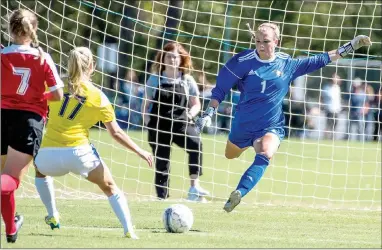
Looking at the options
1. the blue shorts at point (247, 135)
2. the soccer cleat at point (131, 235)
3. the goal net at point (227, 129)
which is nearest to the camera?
the soccer cleat at point (131, 235)

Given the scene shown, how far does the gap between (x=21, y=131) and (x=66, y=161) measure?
1.52 feet

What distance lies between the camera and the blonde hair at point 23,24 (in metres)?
7.39

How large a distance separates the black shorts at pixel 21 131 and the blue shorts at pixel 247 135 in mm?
2633

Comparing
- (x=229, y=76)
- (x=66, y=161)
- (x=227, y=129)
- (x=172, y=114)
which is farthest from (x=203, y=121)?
(x=227, y=129)

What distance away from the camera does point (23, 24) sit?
7.40m

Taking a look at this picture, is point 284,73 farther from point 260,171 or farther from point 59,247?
point 59,247

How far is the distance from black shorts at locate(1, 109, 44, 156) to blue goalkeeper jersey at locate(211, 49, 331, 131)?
235 centimetres

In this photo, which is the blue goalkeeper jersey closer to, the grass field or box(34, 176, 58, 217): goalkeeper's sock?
the grass field

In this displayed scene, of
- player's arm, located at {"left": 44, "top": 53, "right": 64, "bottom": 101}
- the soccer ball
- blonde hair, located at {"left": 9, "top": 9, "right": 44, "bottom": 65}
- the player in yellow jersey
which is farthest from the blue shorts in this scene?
blonde hair, located at {"left": 9, "top": 9, "right": 44, "bottom": 65}

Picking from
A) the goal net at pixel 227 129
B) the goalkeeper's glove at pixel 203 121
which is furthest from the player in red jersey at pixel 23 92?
the goal net at pixel 227 129

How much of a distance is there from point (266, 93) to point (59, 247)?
9.66 ft

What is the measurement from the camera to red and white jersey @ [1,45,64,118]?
744 centimetres

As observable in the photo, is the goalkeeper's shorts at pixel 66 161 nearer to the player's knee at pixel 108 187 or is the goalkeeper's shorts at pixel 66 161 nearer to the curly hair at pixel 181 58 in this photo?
the player's knee at pixel 108 187

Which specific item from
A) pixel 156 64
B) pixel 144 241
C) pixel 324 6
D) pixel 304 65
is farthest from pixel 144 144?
pixel 324 6
